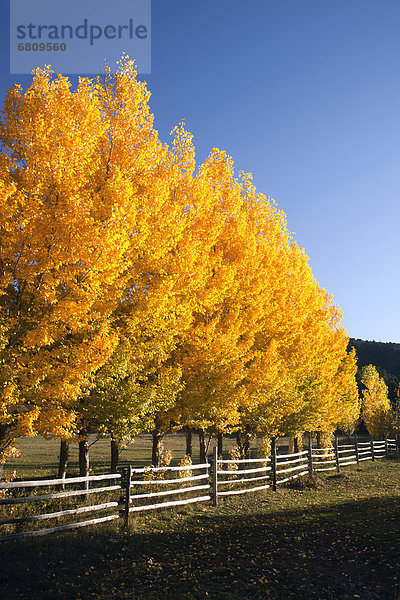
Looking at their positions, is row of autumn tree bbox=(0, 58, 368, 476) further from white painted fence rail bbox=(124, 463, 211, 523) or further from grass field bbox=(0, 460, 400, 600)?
grass field bbox=(0, 460, 400, 600)

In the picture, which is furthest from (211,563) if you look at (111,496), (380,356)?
(380,356)

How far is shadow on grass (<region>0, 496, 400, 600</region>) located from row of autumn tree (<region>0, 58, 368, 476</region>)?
2561 mm

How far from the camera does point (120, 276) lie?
11352mm

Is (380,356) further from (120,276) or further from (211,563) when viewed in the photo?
(211,563)

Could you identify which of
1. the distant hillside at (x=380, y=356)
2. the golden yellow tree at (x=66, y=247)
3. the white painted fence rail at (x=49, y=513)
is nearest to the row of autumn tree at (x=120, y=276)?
the golden yellow tree at (x=66, y=247)

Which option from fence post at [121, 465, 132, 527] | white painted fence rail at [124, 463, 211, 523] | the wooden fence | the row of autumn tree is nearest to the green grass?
the wooden fence

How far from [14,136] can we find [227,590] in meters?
10.8

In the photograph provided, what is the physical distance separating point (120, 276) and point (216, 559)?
6926 mm

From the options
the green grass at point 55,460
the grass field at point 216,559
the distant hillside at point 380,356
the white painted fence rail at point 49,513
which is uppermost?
the distant hillside at point 380,356

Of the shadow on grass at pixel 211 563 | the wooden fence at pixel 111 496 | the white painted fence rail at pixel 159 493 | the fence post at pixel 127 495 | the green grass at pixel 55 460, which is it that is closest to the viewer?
the shadow on grass at pixel 211 563

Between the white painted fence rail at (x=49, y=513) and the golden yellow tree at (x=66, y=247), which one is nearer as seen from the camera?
the white painted fence rail at (x=49, y=513)

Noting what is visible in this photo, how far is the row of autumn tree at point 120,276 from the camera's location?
9.41m

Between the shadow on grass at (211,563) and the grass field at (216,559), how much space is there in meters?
0.02

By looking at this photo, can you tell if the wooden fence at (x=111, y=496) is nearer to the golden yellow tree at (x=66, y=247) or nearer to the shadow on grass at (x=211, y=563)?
the shadow on grass at (x=211, y=563)
